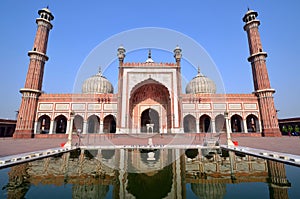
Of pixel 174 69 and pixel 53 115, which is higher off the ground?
pixel 174 69

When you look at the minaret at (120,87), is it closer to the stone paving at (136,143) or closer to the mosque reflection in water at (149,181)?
the stone paving at (136,143)

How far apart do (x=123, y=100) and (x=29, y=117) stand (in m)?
10.1

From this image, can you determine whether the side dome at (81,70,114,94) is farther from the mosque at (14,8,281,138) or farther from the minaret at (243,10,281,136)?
the minaret at (243,10,281,136)

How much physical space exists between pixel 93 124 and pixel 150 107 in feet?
25.9

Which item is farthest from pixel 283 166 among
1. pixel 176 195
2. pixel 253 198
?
pixel 176 195

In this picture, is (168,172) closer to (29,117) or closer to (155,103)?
(155,103)

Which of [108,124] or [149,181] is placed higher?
[108,124]

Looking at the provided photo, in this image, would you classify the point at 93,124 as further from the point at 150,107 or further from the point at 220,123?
the point at 220,123

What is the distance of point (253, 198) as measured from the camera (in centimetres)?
257

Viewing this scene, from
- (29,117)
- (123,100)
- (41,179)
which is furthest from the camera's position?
(123,100)

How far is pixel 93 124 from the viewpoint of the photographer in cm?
2216

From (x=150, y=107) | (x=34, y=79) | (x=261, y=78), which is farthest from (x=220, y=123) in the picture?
(x=34, y=79)

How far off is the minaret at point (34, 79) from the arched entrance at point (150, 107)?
10647 millimetres

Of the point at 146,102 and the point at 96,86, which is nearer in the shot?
the point at 146,102
